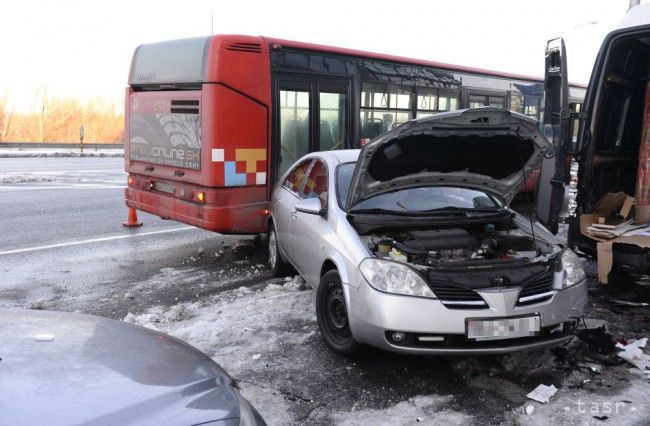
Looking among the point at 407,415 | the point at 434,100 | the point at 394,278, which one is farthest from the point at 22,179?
the point at 407,415

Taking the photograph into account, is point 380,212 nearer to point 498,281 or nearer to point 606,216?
point 498,281

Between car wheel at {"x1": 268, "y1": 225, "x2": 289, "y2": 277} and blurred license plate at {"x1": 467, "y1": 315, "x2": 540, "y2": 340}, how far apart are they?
3.14 metres

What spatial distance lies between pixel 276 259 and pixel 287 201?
0.80 m

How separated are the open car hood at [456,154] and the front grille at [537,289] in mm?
1168

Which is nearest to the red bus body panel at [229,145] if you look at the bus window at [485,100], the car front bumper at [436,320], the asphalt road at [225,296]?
the asphalt road at [225,296]

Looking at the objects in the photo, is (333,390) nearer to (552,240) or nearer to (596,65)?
(552,240)

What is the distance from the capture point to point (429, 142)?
4.53 meters

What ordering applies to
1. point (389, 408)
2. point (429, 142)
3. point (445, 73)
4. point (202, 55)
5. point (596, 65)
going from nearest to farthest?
1. point (389, 408)
2. point (429, 142)
3. point (596, 65)
4. point (202, 55)
5. point (445, 73)

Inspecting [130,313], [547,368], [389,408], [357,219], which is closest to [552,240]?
[547,368]

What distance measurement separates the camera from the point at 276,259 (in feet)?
21.9

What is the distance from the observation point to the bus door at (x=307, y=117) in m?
7.69

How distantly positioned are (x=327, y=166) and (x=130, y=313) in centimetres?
226

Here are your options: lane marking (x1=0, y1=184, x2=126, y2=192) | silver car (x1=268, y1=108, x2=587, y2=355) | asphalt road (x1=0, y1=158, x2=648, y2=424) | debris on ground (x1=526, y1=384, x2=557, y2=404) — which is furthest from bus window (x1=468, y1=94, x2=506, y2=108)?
lane marking (x1=0, y1=184, x2=126, y2=192)

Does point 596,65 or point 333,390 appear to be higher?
point 596,65
